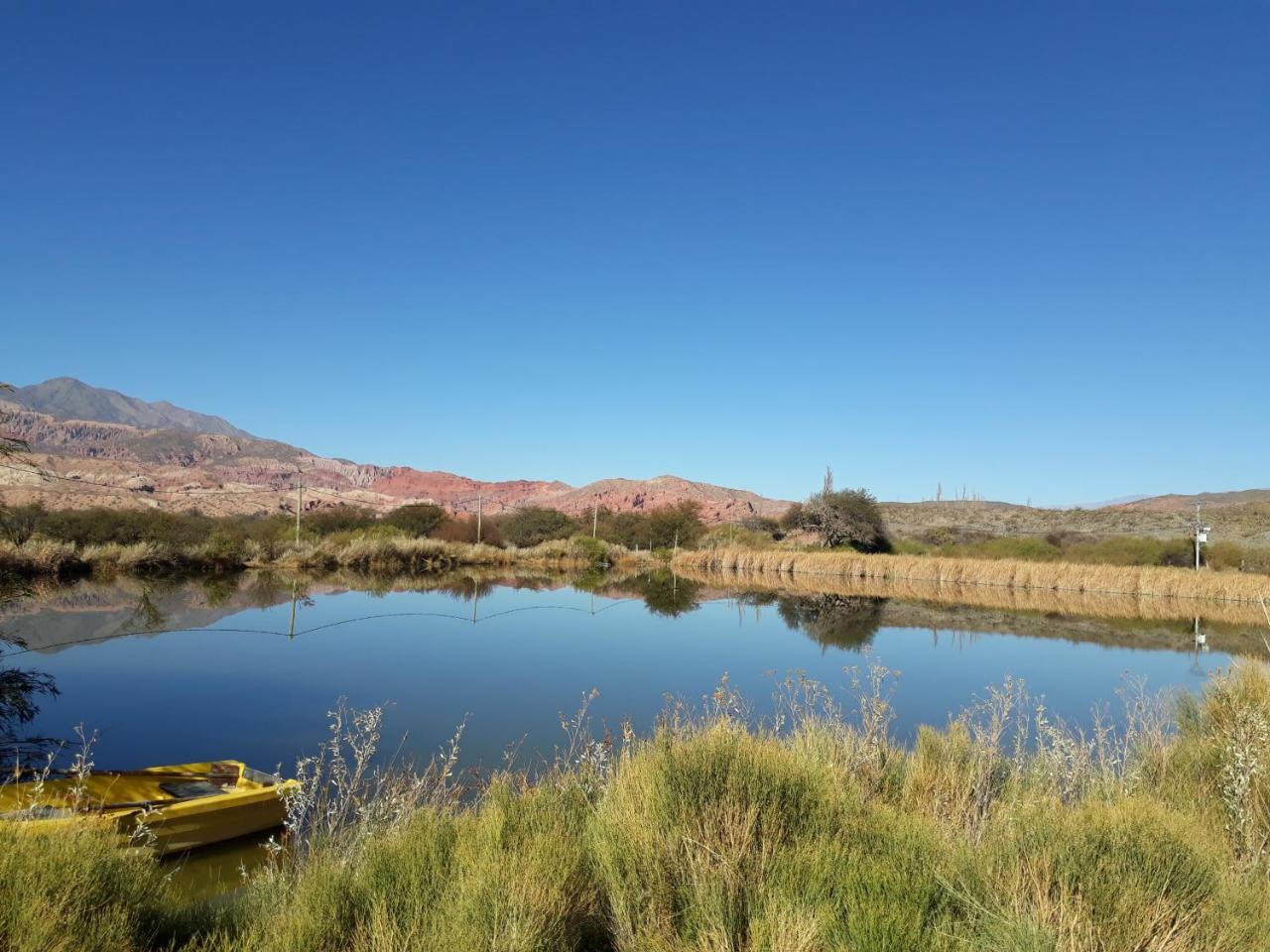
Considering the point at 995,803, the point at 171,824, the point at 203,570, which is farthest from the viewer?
the point at 203,570

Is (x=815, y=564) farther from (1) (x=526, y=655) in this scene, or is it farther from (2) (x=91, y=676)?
(2) (x=91, y=676)

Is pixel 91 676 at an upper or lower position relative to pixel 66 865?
lower

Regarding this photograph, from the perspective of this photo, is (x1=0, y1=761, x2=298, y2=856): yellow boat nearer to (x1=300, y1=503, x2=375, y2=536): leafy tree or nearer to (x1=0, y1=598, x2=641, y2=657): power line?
(x1=0, y1=598, x2=641, y2=657): power line

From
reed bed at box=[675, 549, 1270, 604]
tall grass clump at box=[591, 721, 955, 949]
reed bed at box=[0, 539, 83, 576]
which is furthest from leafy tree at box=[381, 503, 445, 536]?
tall grass clump at box=[591, 721, 955, 949]

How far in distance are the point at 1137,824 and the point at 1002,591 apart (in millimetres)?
27982

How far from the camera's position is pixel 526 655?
13.4 metres

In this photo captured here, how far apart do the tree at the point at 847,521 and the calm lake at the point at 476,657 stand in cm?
2037

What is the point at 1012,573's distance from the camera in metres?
30.2

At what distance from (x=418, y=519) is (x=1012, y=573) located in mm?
28719

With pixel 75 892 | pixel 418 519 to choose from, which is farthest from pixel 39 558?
pixel 75 892

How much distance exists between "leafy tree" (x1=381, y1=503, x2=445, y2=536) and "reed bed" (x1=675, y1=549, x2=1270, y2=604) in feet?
44.9

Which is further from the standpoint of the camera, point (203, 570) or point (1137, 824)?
point (203, 570)

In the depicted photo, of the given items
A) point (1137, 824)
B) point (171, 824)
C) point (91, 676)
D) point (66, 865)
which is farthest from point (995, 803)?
point (91, 676)

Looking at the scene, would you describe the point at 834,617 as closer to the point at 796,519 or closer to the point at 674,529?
the point at 796,519
